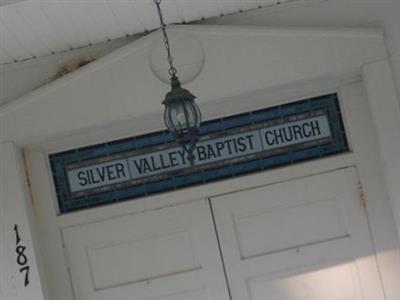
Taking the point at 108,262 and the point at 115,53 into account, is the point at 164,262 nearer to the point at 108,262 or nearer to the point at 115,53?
the point at 108,262

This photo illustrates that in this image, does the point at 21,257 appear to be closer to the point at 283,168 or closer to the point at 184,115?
the point at 184,115

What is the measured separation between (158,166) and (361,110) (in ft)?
3.79

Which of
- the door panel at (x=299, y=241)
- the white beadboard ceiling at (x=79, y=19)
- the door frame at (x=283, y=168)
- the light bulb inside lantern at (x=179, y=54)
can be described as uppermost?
the white beadboard ceiling at (x=79, y=19)

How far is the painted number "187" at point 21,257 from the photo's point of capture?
3.74 m

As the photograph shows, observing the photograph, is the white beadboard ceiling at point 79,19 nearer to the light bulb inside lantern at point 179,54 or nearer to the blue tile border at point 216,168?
the light bulb inside lantern at point 179,54

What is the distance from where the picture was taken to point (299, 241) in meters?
3.92

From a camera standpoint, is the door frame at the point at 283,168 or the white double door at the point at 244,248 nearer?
the door frame at the point at 283,168

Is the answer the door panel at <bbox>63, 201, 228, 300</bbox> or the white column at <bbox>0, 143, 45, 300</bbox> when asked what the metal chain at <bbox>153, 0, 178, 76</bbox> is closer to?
the door panel at <bbox>63, 201, 228, 300</bbox>

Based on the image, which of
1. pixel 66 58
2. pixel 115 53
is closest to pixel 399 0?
pixel 115 53

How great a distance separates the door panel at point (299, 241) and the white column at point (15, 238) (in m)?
1.01

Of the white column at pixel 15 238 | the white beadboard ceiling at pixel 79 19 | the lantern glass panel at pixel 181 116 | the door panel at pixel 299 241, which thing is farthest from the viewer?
the door panel at pixel 299 241

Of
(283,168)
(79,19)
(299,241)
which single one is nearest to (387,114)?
(283,168)

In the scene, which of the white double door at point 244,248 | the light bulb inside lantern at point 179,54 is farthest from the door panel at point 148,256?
the light bulb inside lantern at point 179,54

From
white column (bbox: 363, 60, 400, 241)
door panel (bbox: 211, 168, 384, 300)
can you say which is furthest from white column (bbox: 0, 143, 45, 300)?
white column (bbox: 363, 60, 400, 241)
